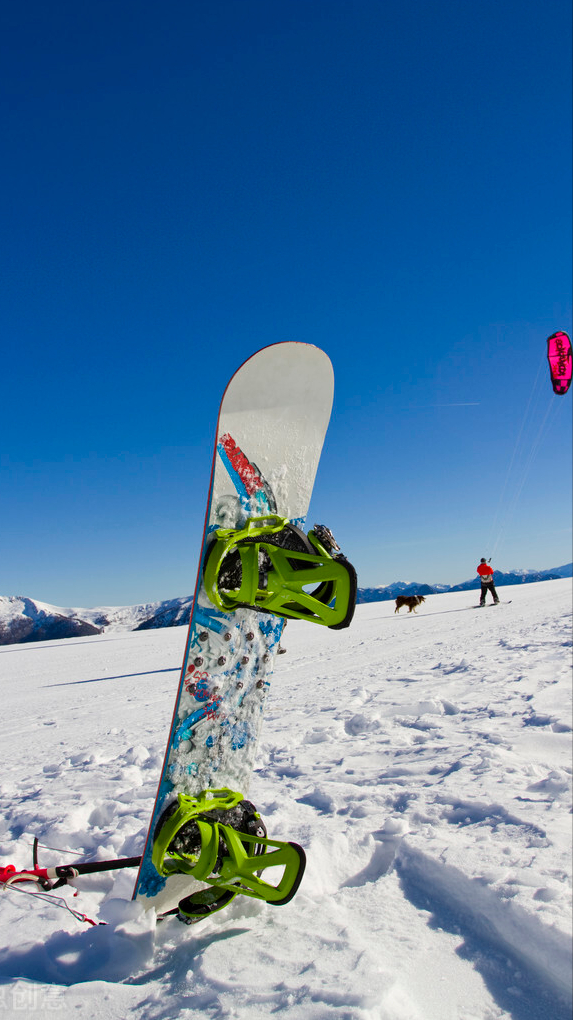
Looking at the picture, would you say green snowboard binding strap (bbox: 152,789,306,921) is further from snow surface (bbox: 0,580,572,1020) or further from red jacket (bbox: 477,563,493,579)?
red jacket (bbox: 477,563,493,579)

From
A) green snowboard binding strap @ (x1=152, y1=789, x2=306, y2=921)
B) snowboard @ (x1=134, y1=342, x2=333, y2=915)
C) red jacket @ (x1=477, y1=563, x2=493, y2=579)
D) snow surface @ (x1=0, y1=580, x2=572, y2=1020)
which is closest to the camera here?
snow surface @ (x1=0, y1=580, x2=572, y2=1020)

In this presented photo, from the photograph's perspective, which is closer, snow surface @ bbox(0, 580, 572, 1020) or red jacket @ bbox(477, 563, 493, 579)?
snow surface @ bbox(0, 580, 572, 1020)

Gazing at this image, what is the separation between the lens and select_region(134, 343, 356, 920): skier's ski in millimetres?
1868

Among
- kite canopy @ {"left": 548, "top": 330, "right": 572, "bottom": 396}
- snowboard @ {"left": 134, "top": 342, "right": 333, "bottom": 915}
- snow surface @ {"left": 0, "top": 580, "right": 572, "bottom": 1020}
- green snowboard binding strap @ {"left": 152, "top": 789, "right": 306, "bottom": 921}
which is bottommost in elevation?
snow surface @ {"left": 0, "top": 580, "right": 572, "bottom": 1020}

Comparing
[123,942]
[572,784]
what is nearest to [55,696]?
[123,942]

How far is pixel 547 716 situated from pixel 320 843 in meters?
2.83

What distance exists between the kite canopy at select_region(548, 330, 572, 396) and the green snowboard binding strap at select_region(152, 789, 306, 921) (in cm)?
1990

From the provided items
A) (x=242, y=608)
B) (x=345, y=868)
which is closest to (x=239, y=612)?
(x=242, y=608)

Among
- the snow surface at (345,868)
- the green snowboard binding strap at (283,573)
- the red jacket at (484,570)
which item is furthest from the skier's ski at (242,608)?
the red jacket at (484,570)

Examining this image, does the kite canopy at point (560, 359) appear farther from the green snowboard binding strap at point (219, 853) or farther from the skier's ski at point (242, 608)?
the green snowboard binding strap at point (219, 853)

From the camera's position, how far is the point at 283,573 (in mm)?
1848

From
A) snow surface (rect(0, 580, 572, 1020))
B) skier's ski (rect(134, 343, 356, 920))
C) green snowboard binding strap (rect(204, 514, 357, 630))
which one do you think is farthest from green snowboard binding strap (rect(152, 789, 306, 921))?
green snowboard binding strap (rect(204, 514, 357, 630))

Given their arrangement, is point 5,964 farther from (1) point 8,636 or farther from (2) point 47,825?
(1) point 8,636

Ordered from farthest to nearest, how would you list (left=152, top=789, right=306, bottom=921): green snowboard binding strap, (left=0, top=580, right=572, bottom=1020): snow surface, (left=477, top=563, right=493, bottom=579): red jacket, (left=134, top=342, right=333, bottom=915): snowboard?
(left=477, top=563, right=493, bottom=579): red jacket < (left=134, top=342, right=333, bottom=915): snowboard < (left=152, top=789, right=306, bottom=921): green snowboard binding strap < (left=0, top=580, right=572, bottom=1020): snow surface
